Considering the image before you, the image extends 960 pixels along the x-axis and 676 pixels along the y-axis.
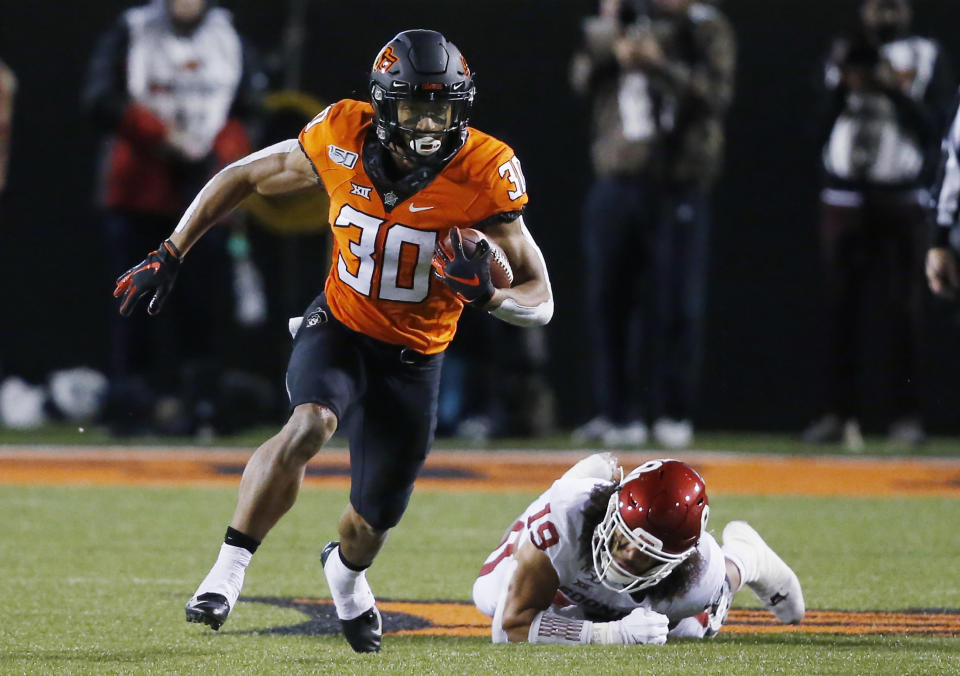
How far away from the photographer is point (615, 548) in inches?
169

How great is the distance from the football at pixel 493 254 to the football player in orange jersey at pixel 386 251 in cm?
5

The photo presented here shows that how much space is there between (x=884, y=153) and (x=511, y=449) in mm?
2592

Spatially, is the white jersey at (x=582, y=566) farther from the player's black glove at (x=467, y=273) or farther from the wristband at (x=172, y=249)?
the wristband at (x=172, y=249)

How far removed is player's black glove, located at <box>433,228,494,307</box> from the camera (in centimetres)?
402

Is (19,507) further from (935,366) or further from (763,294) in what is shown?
(935,366)

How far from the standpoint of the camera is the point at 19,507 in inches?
279

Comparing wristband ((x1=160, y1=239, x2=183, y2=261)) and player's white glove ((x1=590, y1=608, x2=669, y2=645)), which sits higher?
wristband ((x1=160, y1=239, x2=183, y2=261))

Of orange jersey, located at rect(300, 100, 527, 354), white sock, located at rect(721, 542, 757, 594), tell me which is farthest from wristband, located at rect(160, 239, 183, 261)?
white sock, located at rect(721, 542, 757, 594)

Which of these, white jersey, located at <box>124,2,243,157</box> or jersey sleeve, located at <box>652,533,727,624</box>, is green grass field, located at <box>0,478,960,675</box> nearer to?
jersey sleeve, located at <box>652,533,727,624</box>

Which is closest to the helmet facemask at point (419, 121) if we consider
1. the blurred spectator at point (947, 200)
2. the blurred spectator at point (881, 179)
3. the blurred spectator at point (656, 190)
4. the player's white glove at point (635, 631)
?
the player's white glove at point (635, 631)

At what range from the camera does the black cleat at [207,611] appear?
3977 millimetres

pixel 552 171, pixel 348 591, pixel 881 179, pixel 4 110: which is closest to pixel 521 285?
pixel 348 591

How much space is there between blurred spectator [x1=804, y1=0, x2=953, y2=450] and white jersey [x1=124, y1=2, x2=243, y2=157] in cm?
329

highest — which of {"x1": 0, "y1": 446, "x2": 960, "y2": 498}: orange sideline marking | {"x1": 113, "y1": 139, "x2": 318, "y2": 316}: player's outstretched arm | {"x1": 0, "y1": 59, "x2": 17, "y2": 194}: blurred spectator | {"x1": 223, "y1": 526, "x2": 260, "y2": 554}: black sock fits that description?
{"x1": 113, "y1": 139, "x2": 318, "y2": 316}: player's outstretched arm
